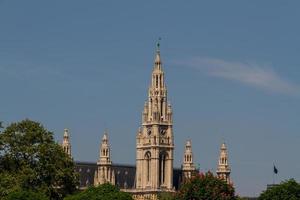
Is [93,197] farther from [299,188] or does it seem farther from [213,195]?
[299,188]

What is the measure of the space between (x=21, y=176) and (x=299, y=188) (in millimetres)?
35486

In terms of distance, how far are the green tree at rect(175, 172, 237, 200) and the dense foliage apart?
627 cm

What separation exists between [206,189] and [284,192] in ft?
77.6

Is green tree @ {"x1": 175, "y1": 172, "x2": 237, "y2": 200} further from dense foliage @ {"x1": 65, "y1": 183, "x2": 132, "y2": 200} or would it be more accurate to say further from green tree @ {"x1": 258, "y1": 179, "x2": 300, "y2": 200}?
green tree @ {"x1": 258, "y1": 179, "x2": 300, "y2": 200}

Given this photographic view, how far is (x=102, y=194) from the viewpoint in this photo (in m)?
134

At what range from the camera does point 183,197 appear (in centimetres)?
13225

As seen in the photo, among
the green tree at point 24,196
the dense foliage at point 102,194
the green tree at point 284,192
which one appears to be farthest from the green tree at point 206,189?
the green tree at point 284,192

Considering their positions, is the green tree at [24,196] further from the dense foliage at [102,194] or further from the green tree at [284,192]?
the green tree at [284,192]

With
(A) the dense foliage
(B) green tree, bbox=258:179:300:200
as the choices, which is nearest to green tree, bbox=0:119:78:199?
(A) the dense foliage

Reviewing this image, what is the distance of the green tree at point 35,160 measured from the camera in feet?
477

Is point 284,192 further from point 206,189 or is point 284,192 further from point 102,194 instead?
point 102,194

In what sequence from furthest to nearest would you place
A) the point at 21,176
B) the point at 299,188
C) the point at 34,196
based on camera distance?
1. the point at 299,188
2. the point at 21,176
3. the point at 34,196

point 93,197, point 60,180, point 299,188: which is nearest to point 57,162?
point 60,180

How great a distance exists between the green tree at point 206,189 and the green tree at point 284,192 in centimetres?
1896
